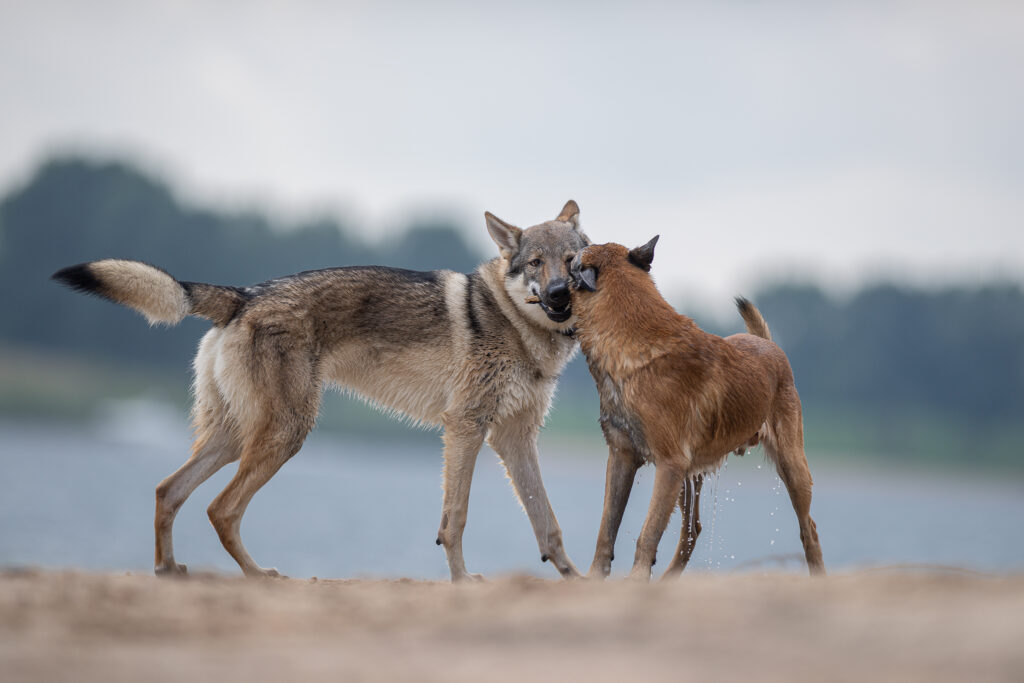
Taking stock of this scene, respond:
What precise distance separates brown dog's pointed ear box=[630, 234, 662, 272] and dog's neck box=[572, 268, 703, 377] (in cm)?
14

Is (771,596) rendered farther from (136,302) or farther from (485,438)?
(136,302)

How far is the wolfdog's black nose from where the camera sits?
628cm

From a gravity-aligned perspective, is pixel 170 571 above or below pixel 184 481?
below

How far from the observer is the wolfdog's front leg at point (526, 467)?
21.9 feet

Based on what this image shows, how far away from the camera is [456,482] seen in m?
6.51

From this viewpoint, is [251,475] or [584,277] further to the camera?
[251,475]

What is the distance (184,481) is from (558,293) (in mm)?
2802

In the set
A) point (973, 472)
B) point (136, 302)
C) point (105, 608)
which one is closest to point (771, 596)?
point (105, 608)

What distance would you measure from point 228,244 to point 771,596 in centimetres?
6223

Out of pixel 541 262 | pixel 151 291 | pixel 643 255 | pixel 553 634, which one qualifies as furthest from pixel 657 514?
pixel 151 291

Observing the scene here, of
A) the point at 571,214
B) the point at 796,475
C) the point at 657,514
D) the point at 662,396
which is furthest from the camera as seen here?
the point at 571,214

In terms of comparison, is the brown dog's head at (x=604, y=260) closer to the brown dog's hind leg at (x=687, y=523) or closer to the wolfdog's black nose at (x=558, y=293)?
the wolfdog's black nose at (x=558, y=293)

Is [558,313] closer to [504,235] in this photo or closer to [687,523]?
[504,235]

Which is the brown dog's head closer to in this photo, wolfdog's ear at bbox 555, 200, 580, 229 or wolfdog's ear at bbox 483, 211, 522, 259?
wolfdog's ear at bbox 483, 211, 522, 259
